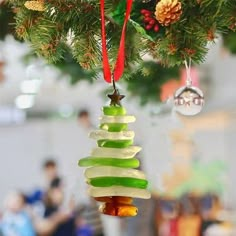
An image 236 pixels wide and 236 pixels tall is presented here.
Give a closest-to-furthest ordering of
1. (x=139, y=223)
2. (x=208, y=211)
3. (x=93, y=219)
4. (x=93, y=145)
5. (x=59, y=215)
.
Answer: (x=93, y=145), (x=139, y=223), (x=93, y=219), (x=208, y=211), (x=59, y=215)

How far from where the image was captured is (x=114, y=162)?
0.72 meters

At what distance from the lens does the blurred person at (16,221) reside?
3.03 m

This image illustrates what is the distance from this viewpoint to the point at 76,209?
297 cm

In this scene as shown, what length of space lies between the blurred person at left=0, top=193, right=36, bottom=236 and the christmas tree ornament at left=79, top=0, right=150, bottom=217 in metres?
2.38

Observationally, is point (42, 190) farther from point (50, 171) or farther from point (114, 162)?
point (114, 162)

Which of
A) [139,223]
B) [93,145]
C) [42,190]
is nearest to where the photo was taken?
[93,145]

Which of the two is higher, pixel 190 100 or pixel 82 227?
pixel 190 100

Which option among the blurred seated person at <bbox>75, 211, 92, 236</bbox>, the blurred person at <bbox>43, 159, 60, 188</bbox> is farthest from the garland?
the blurred person at <bbox>43, 159, 60, 188</bbox>

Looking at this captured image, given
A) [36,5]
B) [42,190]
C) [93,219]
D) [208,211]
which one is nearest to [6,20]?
[36,5]

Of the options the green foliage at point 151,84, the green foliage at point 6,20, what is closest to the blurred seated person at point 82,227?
the green foliage at point 151,84

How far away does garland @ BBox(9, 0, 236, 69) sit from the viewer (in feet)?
2.28

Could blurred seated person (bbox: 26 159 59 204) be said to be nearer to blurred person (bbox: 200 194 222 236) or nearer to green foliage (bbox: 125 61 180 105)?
blurred person (bbox: 200 194 222 236)

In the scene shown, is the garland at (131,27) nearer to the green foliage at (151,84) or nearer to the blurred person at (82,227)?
the green foliage at (151,84)

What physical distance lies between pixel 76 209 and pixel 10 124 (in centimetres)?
153
